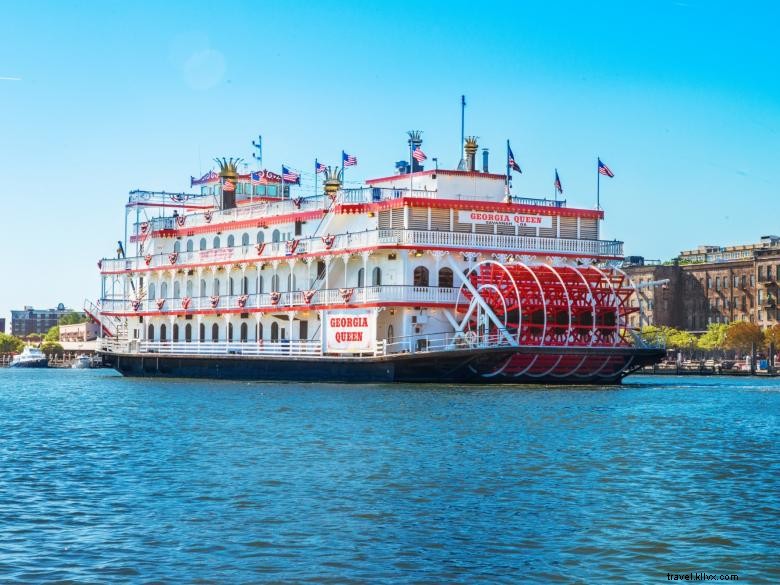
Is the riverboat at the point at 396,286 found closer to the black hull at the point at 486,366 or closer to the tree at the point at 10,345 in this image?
the black hull at the point at 486,366

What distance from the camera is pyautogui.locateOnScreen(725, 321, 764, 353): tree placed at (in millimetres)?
102188

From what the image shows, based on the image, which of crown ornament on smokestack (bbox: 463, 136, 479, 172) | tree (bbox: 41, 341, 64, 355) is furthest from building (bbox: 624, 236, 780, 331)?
tree (bbox: 41, 341, 64, 355)

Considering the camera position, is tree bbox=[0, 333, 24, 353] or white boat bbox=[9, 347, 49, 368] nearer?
white boat bbox=[9, 347, 49, 368]

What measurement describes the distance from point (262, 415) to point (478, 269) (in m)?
16.3

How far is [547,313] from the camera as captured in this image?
1827 inches

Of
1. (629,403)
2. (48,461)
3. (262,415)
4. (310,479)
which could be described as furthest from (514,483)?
(629,403)

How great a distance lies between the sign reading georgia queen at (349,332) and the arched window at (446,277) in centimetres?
308

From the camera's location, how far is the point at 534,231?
5194 cm

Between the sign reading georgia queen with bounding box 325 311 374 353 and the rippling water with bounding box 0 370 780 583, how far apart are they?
13930mm

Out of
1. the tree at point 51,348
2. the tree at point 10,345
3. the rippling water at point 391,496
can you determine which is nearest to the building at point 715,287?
the rippling water at point 391,496

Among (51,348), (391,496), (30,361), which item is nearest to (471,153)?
(391,496)

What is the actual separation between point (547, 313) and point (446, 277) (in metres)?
5.29

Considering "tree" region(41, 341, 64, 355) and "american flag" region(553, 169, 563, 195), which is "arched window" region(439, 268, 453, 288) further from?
"tree" region(41, 341, 64, 355)

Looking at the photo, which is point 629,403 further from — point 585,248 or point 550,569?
point 550,569
